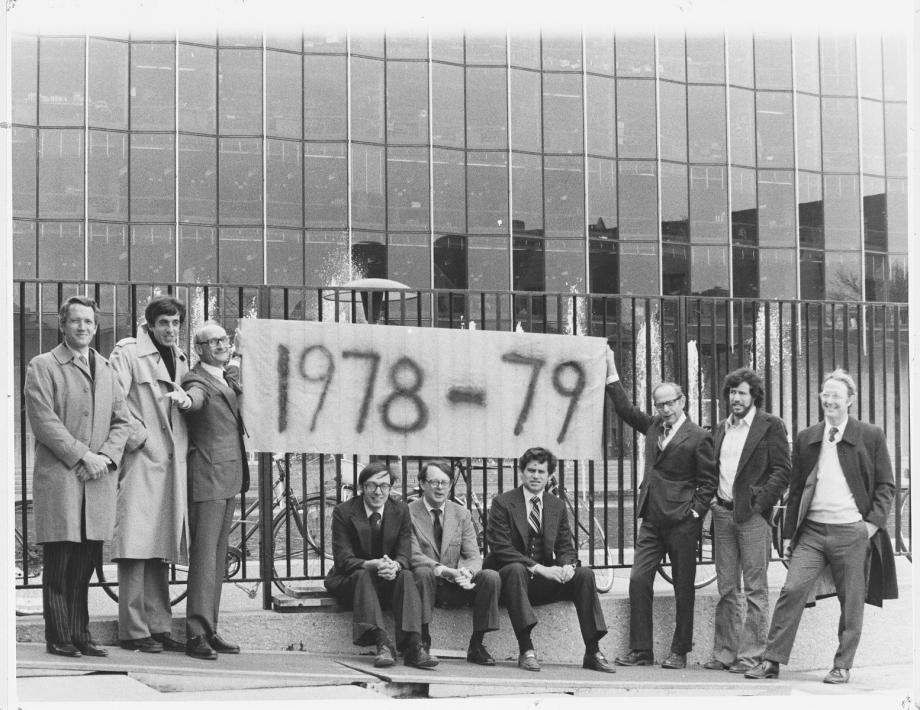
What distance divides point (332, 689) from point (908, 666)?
4.13m

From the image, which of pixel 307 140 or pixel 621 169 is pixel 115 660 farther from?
pixel 621 169

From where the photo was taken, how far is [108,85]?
30.2m

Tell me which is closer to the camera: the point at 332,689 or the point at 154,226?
the point at 332,689

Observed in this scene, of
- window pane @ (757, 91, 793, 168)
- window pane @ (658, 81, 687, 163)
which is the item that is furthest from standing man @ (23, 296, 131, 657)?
window pane @ (757, 91, 793, 168)

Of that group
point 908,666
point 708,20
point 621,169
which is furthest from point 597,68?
point 908,666

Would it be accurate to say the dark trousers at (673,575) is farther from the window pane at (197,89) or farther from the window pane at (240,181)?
the window pane at (197,89)

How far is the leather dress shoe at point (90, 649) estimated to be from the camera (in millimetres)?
6402

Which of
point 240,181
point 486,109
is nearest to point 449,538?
point 240,181

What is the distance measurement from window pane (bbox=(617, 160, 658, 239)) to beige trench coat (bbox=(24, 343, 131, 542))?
2878 centimetres

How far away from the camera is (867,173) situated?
35.8 metres

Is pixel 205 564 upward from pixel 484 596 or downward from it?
upward

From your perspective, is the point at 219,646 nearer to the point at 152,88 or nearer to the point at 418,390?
the point at 418,390

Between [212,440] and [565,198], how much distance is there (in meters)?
27.5

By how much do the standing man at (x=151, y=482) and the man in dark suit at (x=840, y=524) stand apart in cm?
361
